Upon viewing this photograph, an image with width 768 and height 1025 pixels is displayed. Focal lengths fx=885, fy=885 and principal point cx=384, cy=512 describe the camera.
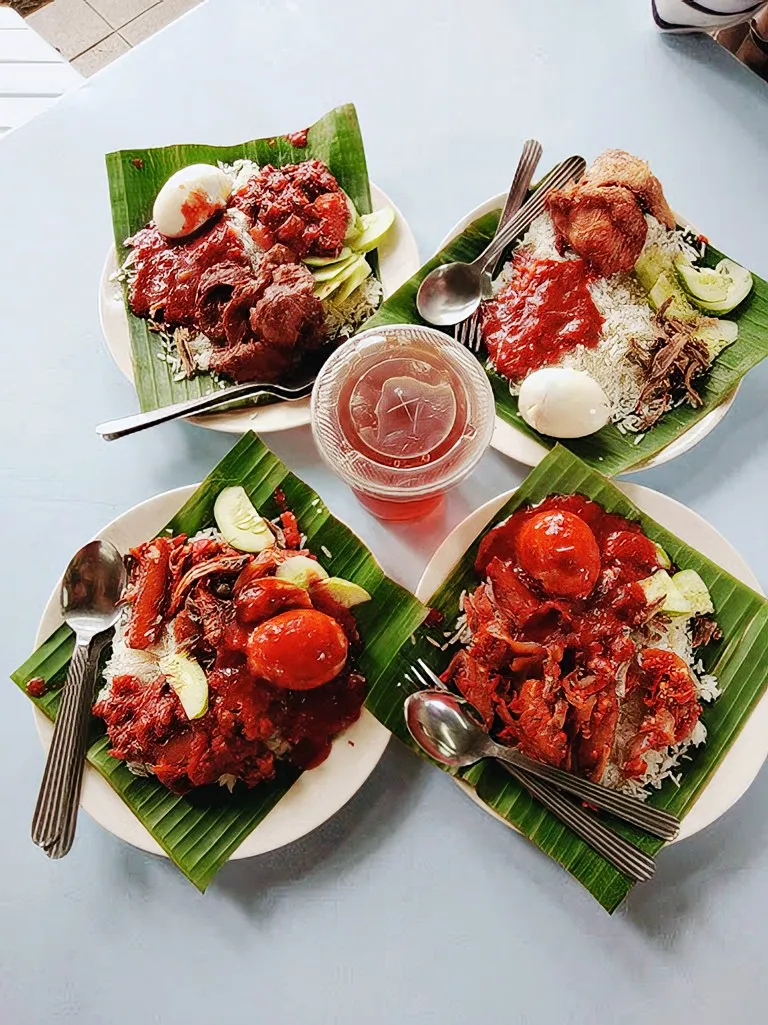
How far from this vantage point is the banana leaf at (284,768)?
77.0 inches

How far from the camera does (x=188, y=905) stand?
2092mm

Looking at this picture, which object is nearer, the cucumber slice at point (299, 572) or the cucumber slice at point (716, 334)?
the cucumber slice at point (299, 572)

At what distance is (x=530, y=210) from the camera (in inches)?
96.6

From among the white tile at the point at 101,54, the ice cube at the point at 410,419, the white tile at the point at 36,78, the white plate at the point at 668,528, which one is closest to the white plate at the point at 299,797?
the white plate at the point at 668,528

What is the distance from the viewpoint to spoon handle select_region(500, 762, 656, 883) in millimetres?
1858

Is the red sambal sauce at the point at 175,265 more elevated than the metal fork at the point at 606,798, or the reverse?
the red sambal sauce at the point at 175,265

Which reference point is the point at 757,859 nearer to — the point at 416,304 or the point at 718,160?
the point at 416,304

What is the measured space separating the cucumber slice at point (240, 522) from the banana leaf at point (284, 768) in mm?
26

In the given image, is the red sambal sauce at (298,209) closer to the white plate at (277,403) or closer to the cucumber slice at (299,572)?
the white plate at (277,403)

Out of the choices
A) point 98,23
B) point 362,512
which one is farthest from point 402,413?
point 98,23

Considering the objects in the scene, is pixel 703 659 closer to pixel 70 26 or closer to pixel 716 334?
pixel 716 334

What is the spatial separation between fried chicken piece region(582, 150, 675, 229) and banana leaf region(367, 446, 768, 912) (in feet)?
2.64

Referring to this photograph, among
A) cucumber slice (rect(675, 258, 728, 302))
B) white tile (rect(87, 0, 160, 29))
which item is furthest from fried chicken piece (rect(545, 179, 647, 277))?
white tile (rect(87, 0, 160, 29))

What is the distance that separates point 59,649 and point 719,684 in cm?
155
